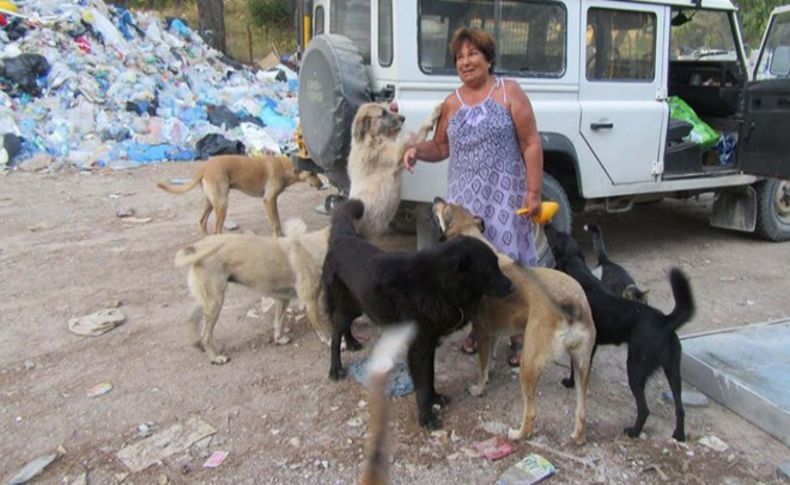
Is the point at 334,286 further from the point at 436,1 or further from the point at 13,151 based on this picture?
the point at 13,151

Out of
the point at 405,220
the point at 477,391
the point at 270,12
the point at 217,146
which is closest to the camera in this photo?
the point at 477,391

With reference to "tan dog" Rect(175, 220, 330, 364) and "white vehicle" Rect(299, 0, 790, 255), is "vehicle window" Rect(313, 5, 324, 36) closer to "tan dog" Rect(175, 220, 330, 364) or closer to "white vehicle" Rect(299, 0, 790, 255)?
"white vehicle" Rect(299, 0, 790, 255)

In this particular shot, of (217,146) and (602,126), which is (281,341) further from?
(217,146)

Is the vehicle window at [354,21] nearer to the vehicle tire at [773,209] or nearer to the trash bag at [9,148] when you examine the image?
the vehicle tire at [773,209]

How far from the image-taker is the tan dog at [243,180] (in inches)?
254

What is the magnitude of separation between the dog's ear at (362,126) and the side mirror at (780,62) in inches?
149

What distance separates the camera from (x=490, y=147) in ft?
10.9

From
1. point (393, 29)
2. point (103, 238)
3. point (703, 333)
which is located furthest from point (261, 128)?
point (703, 333)

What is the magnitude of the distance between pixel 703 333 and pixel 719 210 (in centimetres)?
316

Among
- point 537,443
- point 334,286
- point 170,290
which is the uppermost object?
point 334,286

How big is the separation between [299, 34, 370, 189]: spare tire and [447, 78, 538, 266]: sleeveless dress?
119 cm

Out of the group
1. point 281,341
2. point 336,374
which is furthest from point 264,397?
point 281,341

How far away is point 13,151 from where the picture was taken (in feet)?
32.1

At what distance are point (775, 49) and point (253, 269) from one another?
512 centimetres
